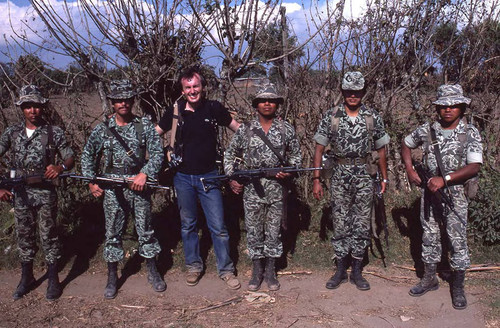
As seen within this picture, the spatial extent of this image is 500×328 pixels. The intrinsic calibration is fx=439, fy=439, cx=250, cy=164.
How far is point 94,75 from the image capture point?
243 inches

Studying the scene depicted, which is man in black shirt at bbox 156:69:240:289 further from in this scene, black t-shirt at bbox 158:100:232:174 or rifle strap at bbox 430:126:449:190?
rifle strap at bbox 430:126:449:190

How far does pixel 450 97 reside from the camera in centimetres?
404

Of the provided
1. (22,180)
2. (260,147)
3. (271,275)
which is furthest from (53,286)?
(260,147)

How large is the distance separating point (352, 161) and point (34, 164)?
3212 millimetres

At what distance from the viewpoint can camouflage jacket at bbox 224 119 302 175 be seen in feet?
14.6

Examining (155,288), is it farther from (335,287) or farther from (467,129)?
(467,129)

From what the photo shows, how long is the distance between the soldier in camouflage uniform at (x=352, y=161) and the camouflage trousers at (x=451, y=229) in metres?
0.56

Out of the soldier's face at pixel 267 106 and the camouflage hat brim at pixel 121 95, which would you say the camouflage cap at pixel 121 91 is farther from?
the soldier's face at pixel 267 106

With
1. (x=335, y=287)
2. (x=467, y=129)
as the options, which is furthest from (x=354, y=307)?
(x=467, y=129)

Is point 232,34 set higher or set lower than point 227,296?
higher

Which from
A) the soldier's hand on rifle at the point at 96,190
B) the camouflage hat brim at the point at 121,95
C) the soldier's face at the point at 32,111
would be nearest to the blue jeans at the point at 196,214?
the soldier's hand on rifle at the point at 96,190

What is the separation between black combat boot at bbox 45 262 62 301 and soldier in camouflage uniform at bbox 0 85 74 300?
1cm

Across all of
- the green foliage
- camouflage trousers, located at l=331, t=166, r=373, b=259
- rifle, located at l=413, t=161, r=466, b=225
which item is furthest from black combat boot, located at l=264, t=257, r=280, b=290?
the green foliage

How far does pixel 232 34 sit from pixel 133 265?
3.15 meters
